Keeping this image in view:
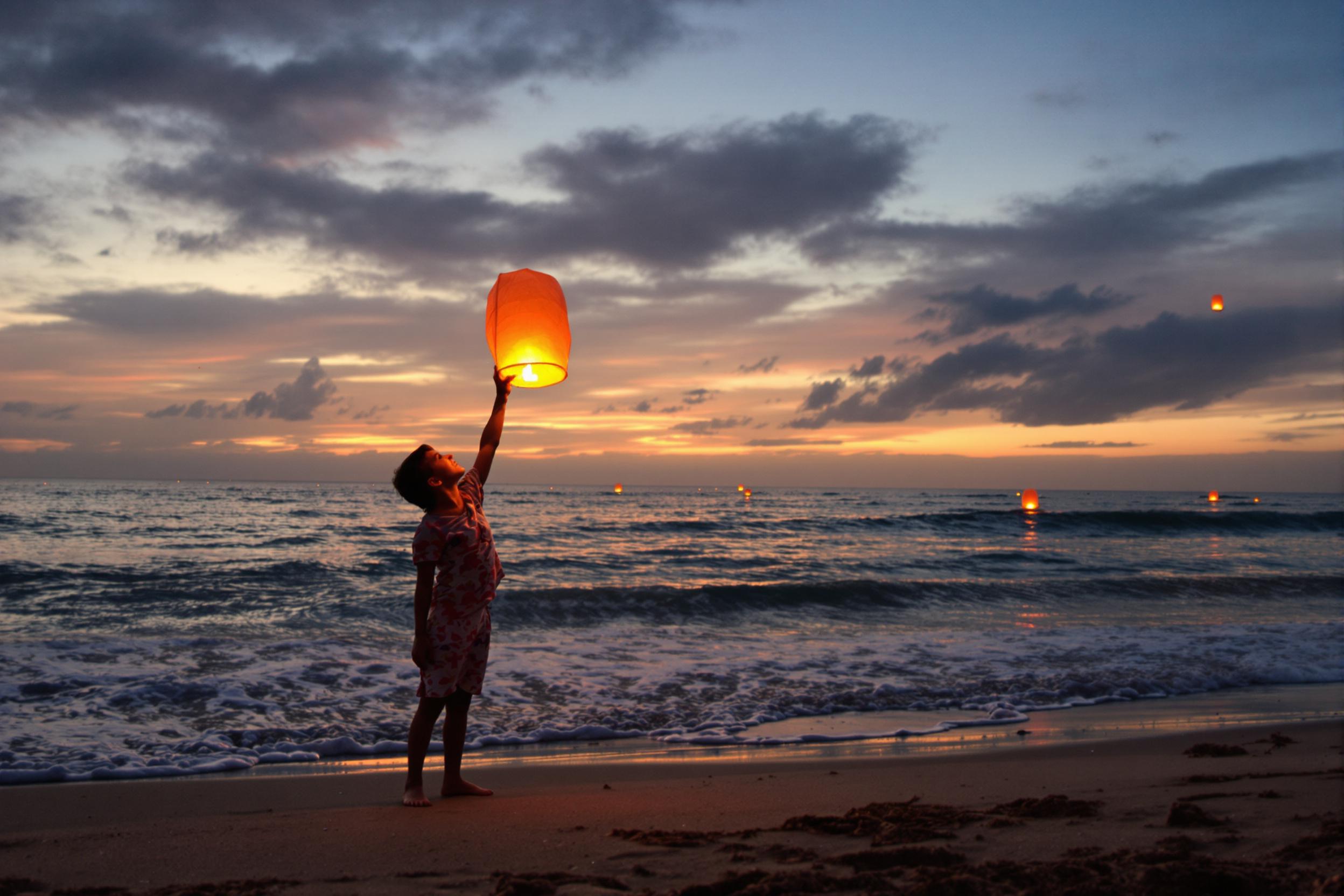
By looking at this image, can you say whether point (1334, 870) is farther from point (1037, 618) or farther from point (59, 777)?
point (1037, 618)

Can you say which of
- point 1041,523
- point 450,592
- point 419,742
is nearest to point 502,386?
point 450,592

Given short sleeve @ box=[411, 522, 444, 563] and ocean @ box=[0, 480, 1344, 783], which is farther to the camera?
ocean @ box=[0, 480, 1344, 783]

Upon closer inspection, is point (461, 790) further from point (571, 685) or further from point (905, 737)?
point (905, 737)

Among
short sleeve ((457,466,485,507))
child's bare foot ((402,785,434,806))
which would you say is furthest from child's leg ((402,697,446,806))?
short sleeve ((457,466,485,507))

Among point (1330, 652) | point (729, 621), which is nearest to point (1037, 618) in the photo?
point (1330, 652)

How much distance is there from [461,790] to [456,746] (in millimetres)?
238

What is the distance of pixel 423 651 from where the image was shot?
3.99 metres

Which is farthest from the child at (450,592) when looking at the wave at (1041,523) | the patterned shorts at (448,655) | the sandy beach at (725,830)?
the wave at (1041,523)

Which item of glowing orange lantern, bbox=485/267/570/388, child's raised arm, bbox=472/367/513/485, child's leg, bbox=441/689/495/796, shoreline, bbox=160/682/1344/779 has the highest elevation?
glowing orange lantern, bbox=485/267/570/388

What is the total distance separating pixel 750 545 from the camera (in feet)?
75.5

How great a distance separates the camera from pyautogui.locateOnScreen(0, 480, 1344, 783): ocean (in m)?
6.06

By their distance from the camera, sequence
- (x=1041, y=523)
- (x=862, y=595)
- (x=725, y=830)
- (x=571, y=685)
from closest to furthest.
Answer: (x=725, y=830) → (x=571, y=685) → (x=862, y=595) → (x=1041, y=523)

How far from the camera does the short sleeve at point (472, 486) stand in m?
4.14

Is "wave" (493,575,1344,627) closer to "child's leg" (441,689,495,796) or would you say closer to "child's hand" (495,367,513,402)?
"child's leg" (441,689,495,796)
